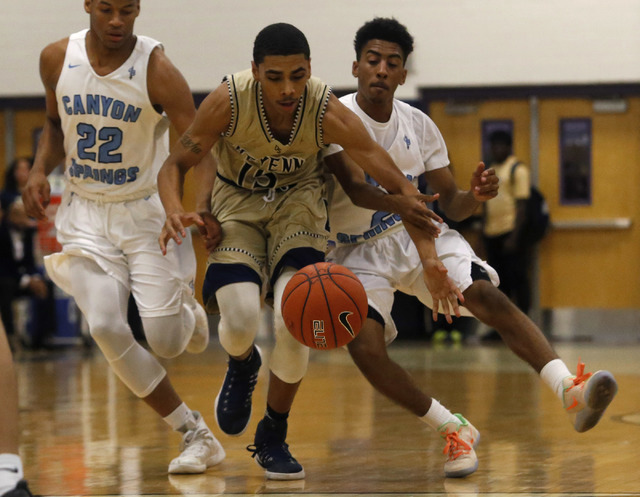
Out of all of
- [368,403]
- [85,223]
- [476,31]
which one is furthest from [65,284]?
[476,31]

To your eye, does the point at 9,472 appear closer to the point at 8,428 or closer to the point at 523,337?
the point at 8,428

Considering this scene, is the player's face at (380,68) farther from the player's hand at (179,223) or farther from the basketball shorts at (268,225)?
the player's hand at (179,223)

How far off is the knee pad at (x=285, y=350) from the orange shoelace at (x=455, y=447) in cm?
67

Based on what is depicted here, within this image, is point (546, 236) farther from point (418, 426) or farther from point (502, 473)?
point (502, 473)

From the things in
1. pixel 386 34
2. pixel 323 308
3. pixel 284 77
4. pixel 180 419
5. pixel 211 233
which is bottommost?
pixel 180 419

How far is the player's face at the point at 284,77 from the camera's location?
4102mm

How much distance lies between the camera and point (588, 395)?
404 centimetres

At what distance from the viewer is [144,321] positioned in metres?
4.66

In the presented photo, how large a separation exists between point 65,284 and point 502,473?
2.08 metres

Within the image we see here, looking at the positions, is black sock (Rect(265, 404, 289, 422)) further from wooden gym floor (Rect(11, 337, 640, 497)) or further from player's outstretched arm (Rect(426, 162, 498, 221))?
player's outstretched arm (Rect(426, 162, 498, 221))

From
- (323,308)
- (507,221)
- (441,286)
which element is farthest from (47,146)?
(507,221)

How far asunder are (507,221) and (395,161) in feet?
20.8

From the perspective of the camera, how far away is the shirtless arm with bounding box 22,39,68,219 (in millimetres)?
4699

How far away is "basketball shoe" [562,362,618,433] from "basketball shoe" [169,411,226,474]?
152 cm
